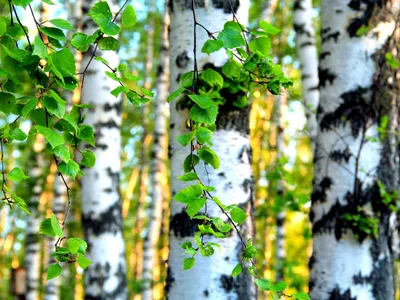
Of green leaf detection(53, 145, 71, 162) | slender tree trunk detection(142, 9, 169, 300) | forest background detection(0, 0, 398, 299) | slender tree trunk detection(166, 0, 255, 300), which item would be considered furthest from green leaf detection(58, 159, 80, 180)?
slender tree trunk detection(142, 9, 169, 300)

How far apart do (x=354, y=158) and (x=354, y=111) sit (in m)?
0.28

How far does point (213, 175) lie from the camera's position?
2629 mm

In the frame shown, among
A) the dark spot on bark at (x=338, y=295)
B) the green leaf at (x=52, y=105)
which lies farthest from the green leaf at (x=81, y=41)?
the dark spot on bark at (x=338, y=295)

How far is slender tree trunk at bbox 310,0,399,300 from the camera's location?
10.4 feet

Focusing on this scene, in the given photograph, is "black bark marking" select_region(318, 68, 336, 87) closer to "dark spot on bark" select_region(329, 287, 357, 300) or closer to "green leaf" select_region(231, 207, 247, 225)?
"dark spot on bark" select_region(329, 287, 357, 300)

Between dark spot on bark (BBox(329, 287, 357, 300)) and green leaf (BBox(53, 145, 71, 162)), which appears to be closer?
green leaf (BBox(53, 145, 71, 162))

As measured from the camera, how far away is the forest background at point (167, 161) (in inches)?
226

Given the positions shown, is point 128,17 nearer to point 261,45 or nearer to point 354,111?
point 261,45

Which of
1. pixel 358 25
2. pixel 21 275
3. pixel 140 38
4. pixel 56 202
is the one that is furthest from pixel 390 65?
pixel 140 38

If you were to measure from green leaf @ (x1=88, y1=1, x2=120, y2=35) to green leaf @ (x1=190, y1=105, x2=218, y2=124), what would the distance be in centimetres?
28

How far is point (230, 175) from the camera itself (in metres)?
2.66

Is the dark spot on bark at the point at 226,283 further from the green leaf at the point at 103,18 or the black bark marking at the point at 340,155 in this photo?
the green leaf at the point at 103,18

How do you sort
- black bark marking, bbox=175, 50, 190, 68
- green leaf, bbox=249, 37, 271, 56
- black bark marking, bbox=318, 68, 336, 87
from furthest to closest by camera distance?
black bark marking, bbox=318, 68, 336, 87 → black bark marking, bbox=175, 50, 190, 68 → green leaf, bbox=249, 37, 271, 56

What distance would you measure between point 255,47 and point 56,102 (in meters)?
0.55
